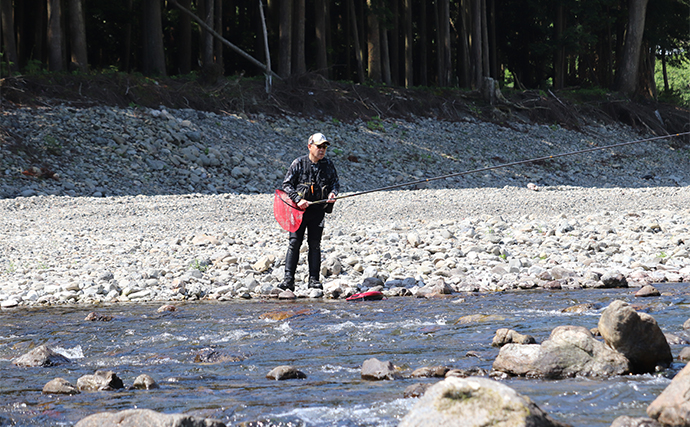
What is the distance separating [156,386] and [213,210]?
9.89m

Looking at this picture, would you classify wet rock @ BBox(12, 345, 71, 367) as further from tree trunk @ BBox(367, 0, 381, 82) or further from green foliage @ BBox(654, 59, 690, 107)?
green foliage @ BBox(654, 59, 690, 107)

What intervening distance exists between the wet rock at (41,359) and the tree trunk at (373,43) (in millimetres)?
23278

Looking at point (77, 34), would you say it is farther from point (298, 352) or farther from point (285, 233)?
point (298, 352)

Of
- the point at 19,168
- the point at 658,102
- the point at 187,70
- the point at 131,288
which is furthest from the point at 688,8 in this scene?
the point at 131,288

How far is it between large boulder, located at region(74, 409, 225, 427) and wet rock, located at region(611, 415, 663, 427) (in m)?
1.95

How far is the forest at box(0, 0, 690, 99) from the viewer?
24406mm

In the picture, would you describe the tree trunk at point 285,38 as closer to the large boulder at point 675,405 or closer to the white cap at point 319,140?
the white cap at point 319,140

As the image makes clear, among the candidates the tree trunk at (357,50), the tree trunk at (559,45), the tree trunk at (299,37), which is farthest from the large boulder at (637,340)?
the tree trunk at (559,45)

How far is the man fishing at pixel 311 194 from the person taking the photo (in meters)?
8.07

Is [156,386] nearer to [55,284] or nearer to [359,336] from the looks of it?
[359,336]

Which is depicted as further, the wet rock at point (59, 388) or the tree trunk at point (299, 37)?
the tree trunk at point (299, 37)

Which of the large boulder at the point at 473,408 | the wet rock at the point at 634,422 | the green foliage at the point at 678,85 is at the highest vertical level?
the green foliage at the point at 678,85

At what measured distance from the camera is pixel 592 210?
14.0 meters

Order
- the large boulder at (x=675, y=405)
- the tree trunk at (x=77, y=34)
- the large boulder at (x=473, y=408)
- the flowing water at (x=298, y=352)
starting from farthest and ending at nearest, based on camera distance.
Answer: the tree trunk at (x=77, y=34) → the flowing water at (x=298, y=352) → the large boulder at (x=675, y=405) → the large boulder at (x=473, y=408)
